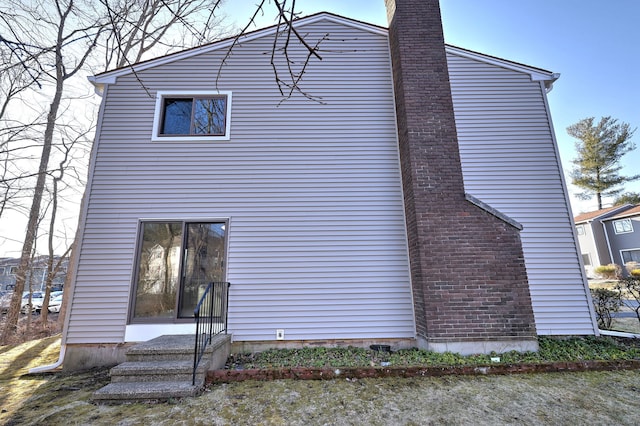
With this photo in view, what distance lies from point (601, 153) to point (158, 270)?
1241 inches

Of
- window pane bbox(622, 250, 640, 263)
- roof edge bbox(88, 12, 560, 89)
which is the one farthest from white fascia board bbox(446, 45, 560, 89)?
window pane bbox(622, 250, 640, 263)

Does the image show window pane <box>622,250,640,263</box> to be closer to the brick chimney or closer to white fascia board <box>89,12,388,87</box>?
the brick chimney

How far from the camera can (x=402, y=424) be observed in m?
2.58

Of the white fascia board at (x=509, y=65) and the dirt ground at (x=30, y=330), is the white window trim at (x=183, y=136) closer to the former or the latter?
the white fascia board at (x=509, y=65)

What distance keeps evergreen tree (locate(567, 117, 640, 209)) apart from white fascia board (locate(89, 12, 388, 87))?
87.3 ft

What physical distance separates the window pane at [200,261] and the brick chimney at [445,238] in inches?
137

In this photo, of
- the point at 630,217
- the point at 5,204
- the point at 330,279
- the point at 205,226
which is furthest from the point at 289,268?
the point at 630,217

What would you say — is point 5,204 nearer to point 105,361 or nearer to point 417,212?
point 105,361

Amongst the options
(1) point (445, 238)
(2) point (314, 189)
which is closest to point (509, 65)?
(1) point (445, 238)

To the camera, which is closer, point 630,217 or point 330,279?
point 330,279

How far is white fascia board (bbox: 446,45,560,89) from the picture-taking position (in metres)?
5.82

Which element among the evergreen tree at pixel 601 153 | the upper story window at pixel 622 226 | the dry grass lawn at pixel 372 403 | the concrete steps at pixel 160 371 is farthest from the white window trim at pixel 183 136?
the evergreen tree at pixel 601 153

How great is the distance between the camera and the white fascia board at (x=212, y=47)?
5488mm

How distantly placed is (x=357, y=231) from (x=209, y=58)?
4.75 m
